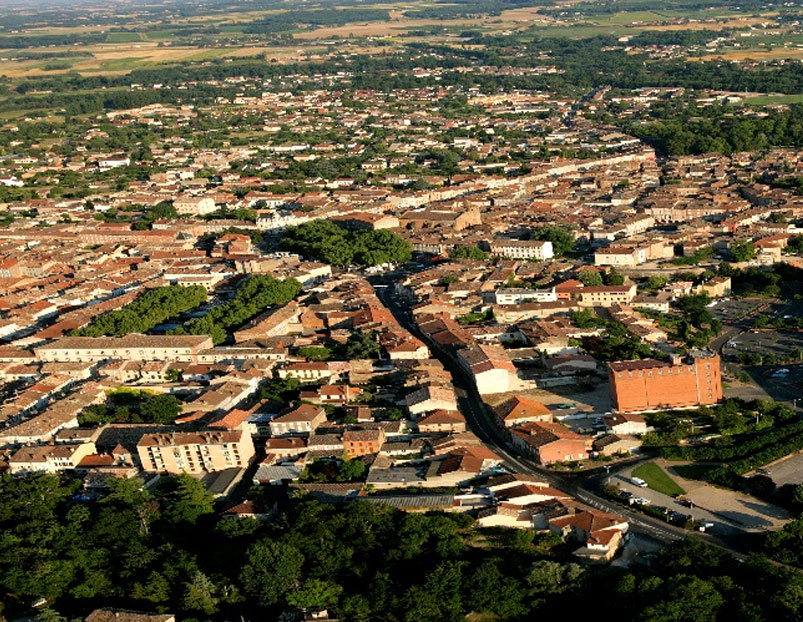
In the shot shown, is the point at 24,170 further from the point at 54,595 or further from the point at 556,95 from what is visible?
the point at 54,595

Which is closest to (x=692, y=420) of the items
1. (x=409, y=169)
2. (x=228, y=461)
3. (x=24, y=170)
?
(x=228, y=461)

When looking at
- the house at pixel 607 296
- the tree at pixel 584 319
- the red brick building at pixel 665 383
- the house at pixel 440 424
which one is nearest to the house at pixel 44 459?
the house at pixel 440 424

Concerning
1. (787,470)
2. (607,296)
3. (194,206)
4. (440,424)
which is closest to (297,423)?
(440,424)

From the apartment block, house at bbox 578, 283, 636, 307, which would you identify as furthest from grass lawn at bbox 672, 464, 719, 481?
house at bbox 578, 283, 636, 307

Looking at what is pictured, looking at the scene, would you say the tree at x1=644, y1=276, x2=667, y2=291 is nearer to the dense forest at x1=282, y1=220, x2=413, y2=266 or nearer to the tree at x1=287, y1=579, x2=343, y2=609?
the dense forest at x1=282, y1=220, x2=413, y2=266

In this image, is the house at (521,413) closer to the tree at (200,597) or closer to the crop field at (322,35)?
the tree at (200,597)
